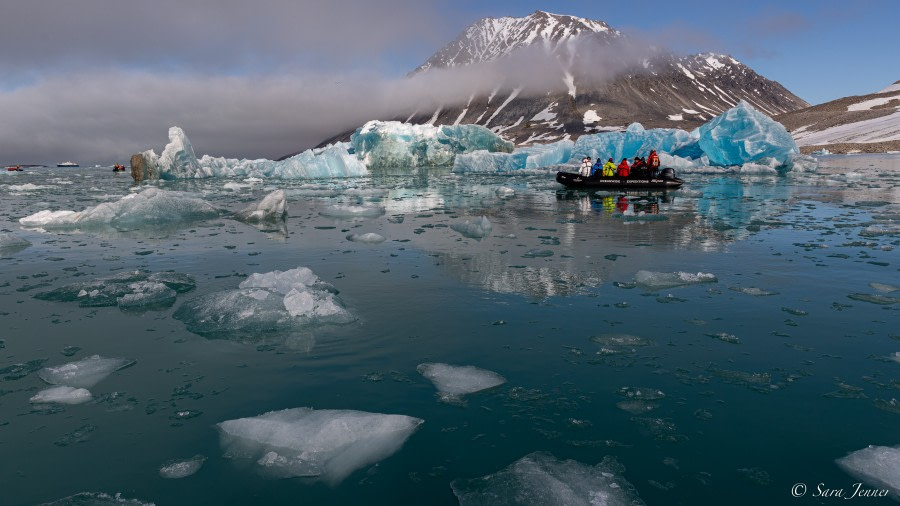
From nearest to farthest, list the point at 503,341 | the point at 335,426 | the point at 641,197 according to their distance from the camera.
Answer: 1. the point at 335,426
2. the point at 503,341
3. the point at 641,197

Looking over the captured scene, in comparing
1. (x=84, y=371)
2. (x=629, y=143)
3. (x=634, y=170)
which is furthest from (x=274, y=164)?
(x=84, y=371)

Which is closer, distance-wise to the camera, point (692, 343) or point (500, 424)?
point (500, 424)

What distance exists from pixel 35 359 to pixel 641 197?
75.4ft

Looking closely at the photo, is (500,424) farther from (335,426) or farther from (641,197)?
(641,197)

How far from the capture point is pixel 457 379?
16.0 ft

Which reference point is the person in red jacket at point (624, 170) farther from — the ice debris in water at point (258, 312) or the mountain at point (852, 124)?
the mountain at point (852, 124)

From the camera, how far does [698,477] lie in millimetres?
3492

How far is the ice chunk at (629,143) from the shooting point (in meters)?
46.7

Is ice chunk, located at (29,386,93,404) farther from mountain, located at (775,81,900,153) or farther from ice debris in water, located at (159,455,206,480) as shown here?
mountain, located at (775,81,900,153)

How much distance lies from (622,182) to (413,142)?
3859 centimetres

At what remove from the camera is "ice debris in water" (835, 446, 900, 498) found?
3.45 metres

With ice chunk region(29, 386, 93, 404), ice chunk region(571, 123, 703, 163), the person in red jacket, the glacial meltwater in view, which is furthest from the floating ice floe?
ice chunk region(571, 123, 703, 163)

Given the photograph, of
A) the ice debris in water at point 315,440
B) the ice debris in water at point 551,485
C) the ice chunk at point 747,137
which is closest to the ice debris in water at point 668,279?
the ice debris in water at point 551,485

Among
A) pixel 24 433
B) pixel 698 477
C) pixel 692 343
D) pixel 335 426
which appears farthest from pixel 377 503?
pixel 692 343
